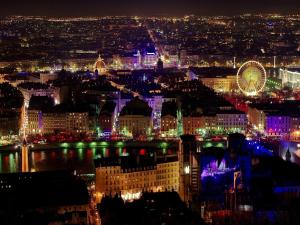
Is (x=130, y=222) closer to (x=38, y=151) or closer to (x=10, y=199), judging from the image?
(x=10, y=199)

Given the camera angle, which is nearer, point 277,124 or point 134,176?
point 134,176

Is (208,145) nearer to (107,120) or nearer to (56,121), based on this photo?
(107,120)

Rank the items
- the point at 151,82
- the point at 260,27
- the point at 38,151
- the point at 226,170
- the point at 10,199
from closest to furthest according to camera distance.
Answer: the point at 10,199 < the point at 226,170 < the point at 38,151 < the point at 151,82 < the point at 260,27

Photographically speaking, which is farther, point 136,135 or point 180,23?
point 180,23

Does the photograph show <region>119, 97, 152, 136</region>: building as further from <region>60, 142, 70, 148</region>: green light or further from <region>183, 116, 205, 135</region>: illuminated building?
<region>60, 142, 70, 148</region>: green light

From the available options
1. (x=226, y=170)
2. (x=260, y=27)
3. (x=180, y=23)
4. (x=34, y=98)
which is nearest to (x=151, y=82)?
(x=34, y=98)

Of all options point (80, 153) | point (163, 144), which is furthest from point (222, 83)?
point (80, 153)
